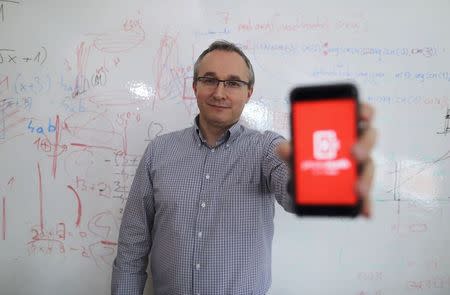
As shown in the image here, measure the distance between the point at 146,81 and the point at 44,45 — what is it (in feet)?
1.27

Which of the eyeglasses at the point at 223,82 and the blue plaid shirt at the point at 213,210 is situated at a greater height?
the eyeglasses at the point at 223,82

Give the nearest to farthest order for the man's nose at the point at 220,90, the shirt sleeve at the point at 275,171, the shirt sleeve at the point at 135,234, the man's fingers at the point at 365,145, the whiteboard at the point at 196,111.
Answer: the man's fingers at the point at 365,145, the shirt sleeve at the point at 275,171, the man's nose at the point at 220,90, the shirt sleeve at the point at 135,234, the whiteboard at the point at 196,111

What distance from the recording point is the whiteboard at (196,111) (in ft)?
3.70

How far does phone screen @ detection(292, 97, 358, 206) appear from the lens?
0.40m

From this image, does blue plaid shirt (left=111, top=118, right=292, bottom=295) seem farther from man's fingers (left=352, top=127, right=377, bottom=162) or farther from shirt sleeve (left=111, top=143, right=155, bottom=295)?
A: man's fingers (left=352, top=127, right=377, bottom=162)

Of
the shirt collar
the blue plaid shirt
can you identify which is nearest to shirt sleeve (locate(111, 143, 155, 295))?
the blue plaid shirt

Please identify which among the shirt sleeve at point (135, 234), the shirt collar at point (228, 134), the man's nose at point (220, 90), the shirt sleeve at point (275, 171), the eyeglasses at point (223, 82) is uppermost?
the eyeglasses at point (223, 82)

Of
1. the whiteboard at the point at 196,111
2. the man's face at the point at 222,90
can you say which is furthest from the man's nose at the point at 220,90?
the whiteboard at the point at 196,111

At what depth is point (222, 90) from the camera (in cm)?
89

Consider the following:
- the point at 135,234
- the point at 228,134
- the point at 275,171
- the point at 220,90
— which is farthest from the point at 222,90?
the point at 135,234

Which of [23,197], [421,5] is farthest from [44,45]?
[421,5]

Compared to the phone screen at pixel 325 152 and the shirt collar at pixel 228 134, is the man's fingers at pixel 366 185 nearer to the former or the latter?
the phone screen at pixel 325 152

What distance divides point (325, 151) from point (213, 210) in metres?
0.55

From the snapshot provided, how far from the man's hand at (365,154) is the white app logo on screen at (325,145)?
0.9 inches
